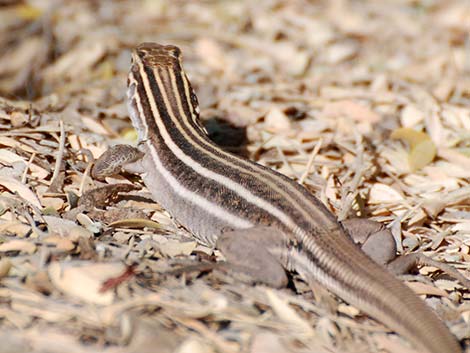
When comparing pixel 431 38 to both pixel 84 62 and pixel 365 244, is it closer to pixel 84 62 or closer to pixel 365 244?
pixel 84 62

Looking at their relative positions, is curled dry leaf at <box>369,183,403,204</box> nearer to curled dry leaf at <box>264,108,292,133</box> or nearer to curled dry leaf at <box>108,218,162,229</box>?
curled dry leaf at <box>264,108,292,133</box>

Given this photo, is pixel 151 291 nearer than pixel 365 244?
Yes

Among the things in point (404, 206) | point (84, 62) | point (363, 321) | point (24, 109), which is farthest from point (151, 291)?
point (84, 62)

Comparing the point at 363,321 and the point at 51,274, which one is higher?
the point at 51,274

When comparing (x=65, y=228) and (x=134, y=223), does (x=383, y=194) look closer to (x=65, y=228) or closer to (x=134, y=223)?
(x=134, y=223)

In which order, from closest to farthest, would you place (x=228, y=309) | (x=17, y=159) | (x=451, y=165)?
(x=228, y=309) → (x=17, y=159) → (x=451, y=165)

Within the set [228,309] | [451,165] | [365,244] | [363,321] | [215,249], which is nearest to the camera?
[228,309]
